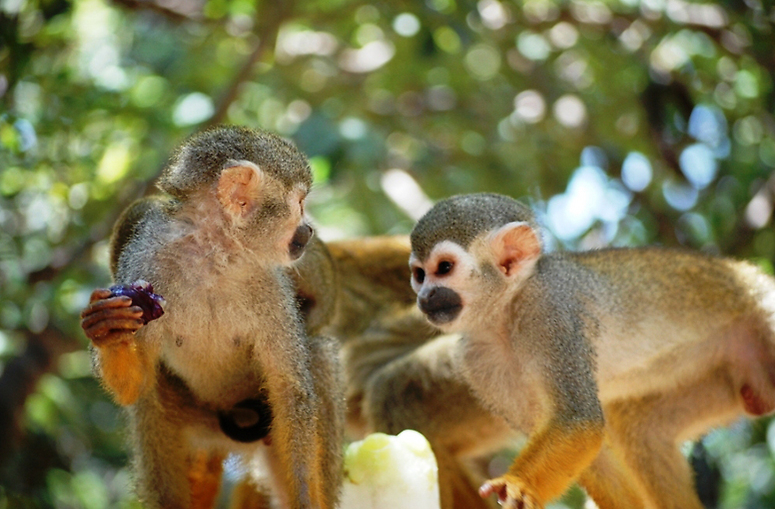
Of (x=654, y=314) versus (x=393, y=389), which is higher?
Result: (x=654, y=314)

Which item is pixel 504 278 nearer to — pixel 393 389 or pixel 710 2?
pixel 393 389

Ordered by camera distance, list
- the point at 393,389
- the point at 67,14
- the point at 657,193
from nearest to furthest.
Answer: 1. the point at 393,389
2. the point at 67,14
3. the point at 657,193

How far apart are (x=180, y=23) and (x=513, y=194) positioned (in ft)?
6.73

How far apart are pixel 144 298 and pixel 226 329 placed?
31 centimetres

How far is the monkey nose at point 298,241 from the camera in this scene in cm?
216

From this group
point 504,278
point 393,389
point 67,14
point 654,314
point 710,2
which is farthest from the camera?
point 710,2

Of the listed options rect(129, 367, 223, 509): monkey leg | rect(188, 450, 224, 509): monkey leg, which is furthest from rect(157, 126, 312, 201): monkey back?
rect(188, 450, 224, 509): monkey leg

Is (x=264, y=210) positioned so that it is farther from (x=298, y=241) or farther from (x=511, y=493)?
(x=511, y=493)

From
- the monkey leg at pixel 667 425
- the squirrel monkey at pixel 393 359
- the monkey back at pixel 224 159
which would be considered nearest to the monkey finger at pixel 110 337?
the monkey back at pixel 224 159

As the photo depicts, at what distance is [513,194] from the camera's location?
4602 millimetres

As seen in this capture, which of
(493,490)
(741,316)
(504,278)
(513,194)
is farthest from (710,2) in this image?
(493,490)

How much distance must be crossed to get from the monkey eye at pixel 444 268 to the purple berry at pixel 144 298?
85cm

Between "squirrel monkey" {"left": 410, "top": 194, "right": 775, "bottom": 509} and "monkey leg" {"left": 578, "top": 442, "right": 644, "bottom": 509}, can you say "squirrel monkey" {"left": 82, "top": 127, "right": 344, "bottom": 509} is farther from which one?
"monkey leg" {"left": 578, "top": 442, "right": 644, "bottom": 509}

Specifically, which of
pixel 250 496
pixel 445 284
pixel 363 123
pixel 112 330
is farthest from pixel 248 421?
pixel 363 123
